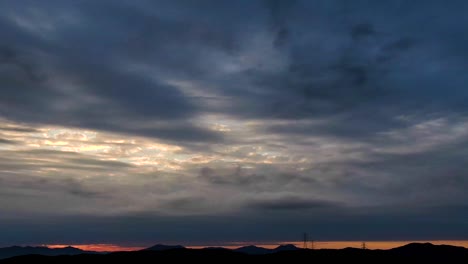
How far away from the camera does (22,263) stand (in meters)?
197

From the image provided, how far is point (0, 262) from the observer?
191 m

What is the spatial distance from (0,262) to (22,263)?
850 cm
